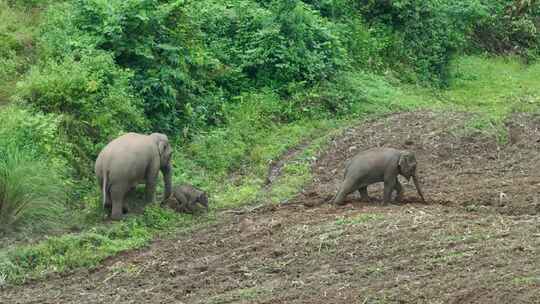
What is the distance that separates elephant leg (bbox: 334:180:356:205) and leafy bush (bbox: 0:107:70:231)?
11.8ft

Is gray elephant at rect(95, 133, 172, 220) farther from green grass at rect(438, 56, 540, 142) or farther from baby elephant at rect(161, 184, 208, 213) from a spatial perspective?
green grass at rect(438, 56, 540, 142)

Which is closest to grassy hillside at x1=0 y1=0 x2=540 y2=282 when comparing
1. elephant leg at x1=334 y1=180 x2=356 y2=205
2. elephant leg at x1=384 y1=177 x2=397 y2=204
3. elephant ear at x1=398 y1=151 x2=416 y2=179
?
elephant leg at x1=334 y1=180 x2=356 y2=205

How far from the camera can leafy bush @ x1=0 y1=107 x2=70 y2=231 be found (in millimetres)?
11969

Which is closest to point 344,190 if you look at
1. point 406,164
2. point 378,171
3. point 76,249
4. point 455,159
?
point 378,171

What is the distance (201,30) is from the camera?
1939cm

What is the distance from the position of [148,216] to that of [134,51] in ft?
14.0

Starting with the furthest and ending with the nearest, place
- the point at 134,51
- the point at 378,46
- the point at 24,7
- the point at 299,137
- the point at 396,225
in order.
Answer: the point at 378,46, the point at 24,7, the point at 299,137, the point at 134,51, the point at 396,225

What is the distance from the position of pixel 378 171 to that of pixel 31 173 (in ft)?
15.0

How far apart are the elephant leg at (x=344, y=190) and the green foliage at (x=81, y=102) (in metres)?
3.39

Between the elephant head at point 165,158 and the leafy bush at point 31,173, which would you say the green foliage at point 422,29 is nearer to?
the elephant head at point 165,158

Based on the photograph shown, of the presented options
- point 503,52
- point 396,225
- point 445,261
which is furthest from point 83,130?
point 503,52

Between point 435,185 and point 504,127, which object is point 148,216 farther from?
point 504,127

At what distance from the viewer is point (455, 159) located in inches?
634

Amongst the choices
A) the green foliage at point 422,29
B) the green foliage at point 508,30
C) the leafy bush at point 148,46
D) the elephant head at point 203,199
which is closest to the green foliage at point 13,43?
the leafy bush at point 148,46
